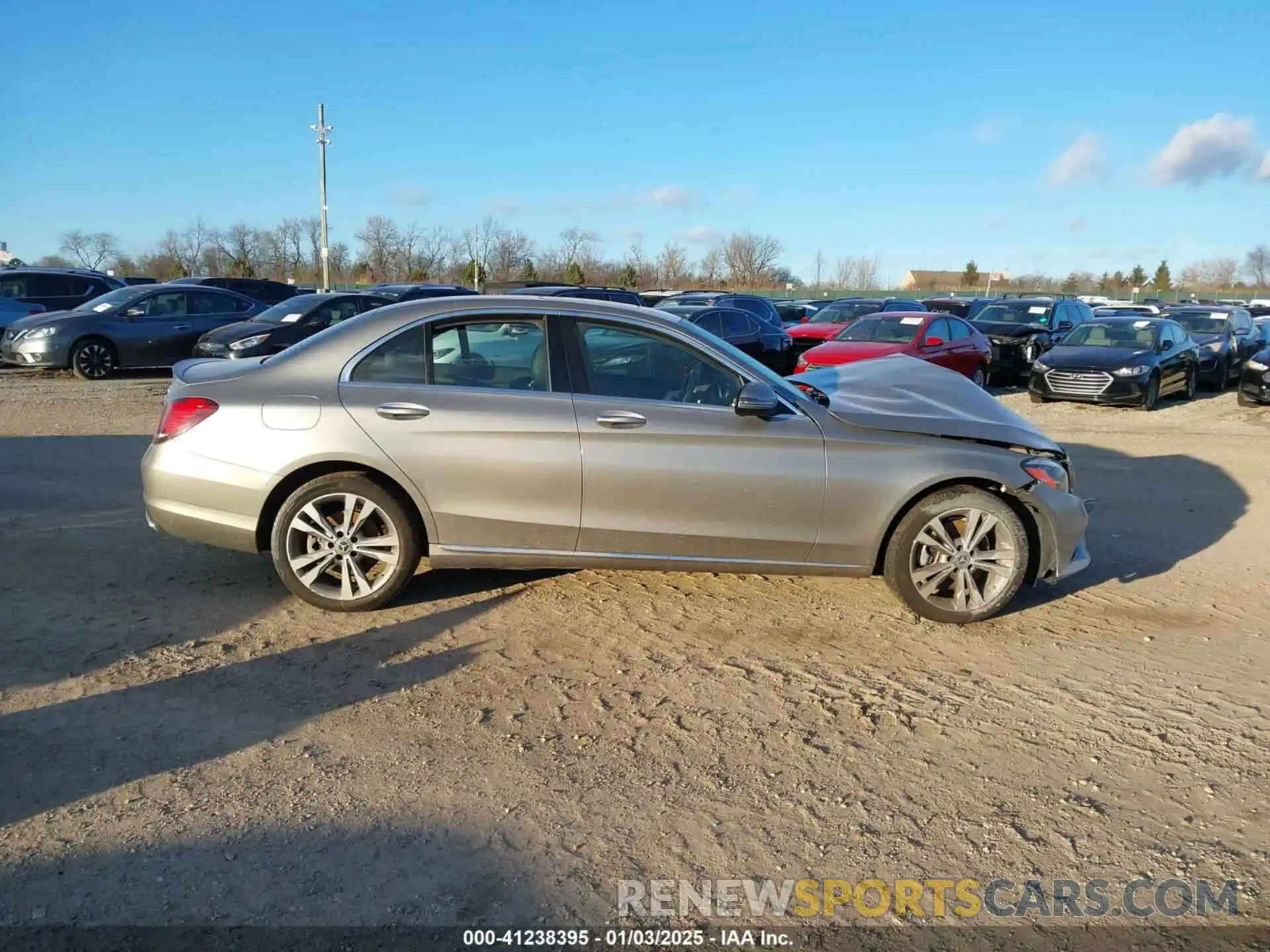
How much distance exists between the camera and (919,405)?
17.5 ft

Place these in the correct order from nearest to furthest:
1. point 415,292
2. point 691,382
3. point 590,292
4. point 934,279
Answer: point 691,382 → point 590,292 → point 415,292 → point 934,279

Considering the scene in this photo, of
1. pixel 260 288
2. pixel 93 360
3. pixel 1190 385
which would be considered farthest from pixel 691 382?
pixel 260 288

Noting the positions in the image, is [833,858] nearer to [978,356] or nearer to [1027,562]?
[1027,562]

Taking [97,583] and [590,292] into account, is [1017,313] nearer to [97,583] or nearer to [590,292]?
[590,292]

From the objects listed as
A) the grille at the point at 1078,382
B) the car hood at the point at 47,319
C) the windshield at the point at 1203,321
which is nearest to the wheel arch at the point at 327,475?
the car hood at the point at 47,319

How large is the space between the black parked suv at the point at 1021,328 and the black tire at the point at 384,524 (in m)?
14.9

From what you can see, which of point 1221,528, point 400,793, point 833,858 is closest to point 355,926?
point 400,793

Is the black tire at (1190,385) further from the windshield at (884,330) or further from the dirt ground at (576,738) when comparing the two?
the dirt ground at (576,738)

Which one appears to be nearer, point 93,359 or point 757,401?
point 757,401

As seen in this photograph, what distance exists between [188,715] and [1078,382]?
14.6 metres

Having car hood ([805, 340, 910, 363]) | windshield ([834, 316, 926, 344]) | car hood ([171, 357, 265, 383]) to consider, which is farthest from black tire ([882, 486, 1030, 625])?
windshield ([834, 316, 926, 344])

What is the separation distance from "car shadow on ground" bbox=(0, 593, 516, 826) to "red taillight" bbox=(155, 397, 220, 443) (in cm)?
137

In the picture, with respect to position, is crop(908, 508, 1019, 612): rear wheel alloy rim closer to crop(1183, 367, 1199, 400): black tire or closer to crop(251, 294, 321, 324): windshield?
crop(251, 294, 321, 324): windshield

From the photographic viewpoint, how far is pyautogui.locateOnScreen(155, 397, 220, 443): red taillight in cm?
490
